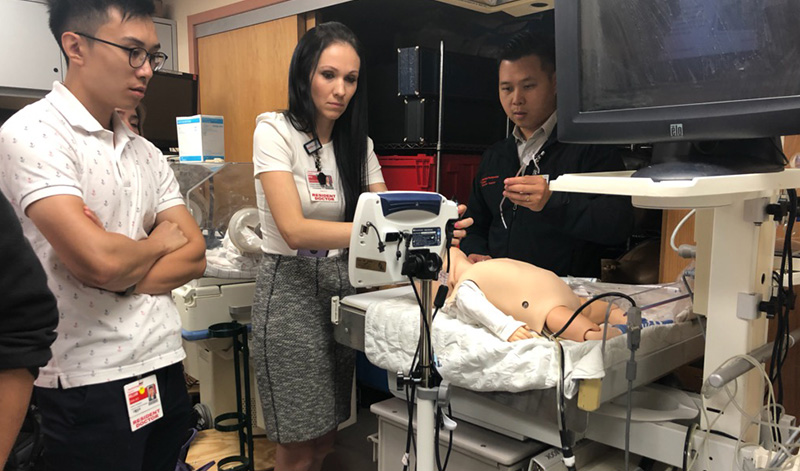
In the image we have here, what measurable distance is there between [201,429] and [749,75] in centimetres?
263

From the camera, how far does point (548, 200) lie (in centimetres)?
172

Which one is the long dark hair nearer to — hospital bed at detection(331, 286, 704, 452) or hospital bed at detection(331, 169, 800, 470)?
hospital bed at detection(331, 286, 704, 452)

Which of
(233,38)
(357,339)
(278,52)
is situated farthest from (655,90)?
(233,38)

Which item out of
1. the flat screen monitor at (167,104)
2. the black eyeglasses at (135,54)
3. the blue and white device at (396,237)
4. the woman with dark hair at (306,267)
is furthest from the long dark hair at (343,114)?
the flat screen monitor at (167,104)

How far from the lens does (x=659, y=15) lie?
94cm

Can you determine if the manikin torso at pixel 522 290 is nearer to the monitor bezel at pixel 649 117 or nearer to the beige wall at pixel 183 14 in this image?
the monitor bezel at pixel 649 117

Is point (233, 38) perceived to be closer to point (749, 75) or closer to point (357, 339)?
point (357, 339)

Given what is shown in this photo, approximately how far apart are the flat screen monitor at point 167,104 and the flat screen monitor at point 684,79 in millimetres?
2898

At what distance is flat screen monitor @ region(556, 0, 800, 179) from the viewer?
860 millimetres

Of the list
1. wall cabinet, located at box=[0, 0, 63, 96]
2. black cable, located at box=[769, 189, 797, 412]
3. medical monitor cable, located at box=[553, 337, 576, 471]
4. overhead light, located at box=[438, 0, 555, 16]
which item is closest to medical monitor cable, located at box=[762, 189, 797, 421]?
black cable, located at box=[769, 189, 797, 412]

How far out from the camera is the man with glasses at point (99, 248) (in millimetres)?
1099

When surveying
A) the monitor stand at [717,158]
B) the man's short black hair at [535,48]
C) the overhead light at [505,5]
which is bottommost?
the monitor stand at [717,158]

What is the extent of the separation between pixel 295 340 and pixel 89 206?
772 mm

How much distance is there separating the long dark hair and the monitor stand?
1.04 meters
